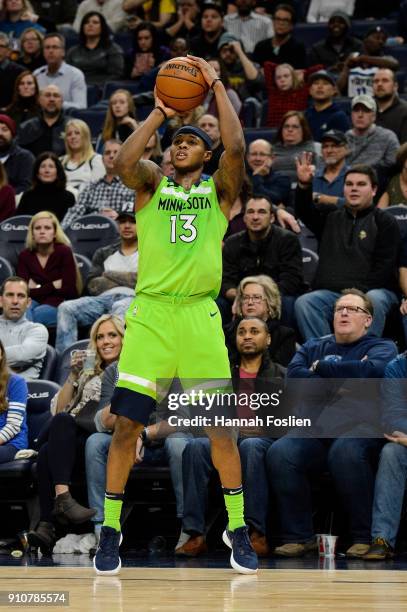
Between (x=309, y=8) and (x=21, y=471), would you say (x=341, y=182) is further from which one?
(x=309, y=8)

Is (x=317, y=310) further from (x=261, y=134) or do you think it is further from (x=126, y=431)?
(x=261, y=134)

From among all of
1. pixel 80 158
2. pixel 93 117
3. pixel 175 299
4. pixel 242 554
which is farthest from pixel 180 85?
pixel 93 117

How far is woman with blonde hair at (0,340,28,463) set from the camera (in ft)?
29.0

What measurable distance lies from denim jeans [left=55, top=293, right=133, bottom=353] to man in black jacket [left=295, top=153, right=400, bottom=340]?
160 centimetres

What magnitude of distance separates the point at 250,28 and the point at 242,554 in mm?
10331

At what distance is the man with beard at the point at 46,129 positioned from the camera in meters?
13.9

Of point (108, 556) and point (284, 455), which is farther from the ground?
point (284, 455)

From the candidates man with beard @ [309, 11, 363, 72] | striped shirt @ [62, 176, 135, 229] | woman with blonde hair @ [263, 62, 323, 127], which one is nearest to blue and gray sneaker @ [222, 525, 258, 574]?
striped shirt @ [62, 176, 135, 229]

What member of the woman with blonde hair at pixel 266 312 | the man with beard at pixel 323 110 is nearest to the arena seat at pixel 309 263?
the woman with blonde hair at pixel 266 312

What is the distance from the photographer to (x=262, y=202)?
1009 centimetres

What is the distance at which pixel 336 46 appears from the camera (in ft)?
48.1

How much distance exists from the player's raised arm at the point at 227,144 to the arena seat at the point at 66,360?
341 centimetres

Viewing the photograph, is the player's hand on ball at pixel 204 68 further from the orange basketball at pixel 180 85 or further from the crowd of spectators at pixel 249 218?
the crowd of spectators at pixel 249 218

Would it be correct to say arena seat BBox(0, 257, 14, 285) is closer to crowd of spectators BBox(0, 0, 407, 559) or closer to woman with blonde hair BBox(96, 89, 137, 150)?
crowd of spectators BBox(0, 0, 407, 559)
